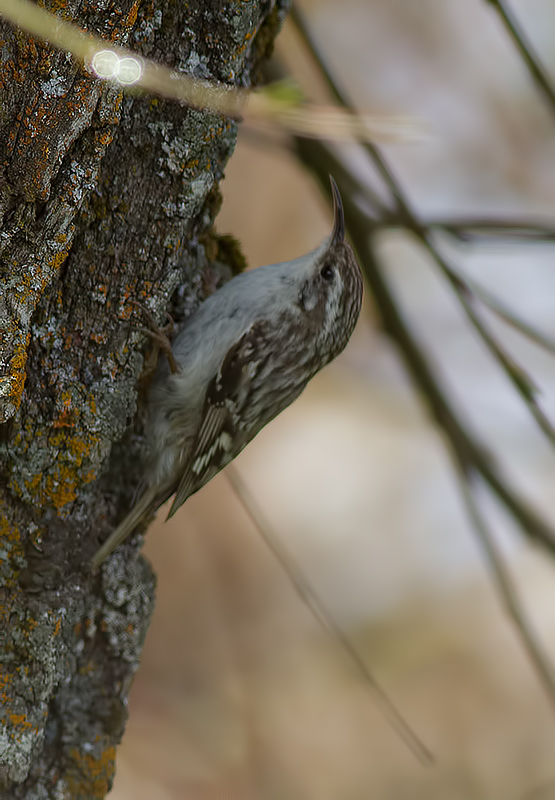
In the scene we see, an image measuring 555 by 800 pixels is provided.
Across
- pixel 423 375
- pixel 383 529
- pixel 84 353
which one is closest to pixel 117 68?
pixel 84 353

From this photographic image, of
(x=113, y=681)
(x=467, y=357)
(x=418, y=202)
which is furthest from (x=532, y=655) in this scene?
(x=418, y=202)

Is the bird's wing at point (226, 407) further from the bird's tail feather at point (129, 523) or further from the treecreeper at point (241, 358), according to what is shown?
the bird's tail feather at point (129, 523)

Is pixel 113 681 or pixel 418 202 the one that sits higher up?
pixel 418 202

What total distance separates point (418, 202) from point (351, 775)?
8.51 ft

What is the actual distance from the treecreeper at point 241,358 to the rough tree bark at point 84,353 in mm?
250

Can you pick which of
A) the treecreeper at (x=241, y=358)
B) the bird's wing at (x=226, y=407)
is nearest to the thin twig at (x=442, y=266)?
the treecreeper at (x=241, y=358)

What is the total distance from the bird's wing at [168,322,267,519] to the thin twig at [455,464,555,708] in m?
0.68

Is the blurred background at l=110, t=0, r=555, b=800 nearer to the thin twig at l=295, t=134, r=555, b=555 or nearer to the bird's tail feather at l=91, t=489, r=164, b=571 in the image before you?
the thin twig at l=295, t=134, r=555, b=555

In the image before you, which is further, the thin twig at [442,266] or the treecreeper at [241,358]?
the treecreeper at [241,358]

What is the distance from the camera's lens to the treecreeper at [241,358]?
219 centimetres

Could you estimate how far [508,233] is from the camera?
6.77 feet

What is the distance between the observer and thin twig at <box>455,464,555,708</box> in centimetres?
219

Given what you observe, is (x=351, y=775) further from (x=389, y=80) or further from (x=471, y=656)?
(x=389, y=80)

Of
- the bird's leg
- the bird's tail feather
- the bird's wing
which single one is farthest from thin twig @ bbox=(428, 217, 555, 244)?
the bird's tail feather
